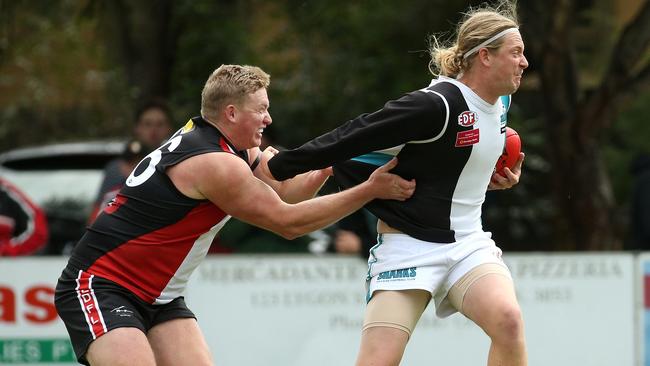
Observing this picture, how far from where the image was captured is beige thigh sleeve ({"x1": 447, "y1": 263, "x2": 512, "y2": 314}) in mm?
5363

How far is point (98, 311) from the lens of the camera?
5.25 metres

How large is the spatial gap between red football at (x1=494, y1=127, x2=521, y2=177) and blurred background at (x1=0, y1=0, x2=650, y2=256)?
2.63m

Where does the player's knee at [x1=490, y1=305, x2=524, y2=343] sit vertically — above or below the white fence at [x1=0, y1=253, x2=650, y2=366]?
below

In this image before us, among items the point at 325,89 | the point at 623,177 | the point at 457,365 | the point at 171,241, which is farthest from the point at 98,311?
the point at 623,177

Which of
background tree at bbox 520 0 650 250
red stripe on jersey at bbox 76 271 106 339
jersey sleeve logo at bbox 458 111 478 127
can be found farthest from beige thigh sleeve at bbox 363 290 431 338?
background tree at bbox 520 0 650 250

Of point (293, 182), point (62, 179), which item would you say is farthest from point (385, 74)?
point (293, 182)

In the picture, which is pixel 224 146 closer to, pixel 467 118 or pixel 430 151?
pixel 430 151

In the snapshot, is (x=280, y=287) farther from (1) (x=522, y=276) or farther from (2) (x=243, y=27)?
(2) (x=243, y=27)

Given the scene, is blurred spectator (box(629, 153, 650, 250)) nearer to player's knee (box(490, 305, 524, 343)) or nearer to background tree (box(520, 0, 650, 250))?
background tree (box(520, 0, 650, 250))

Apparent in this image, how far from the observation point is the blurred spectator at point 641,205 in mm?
9180

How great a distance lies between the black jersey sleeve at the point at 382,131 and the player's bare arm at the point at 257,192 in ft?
0.46

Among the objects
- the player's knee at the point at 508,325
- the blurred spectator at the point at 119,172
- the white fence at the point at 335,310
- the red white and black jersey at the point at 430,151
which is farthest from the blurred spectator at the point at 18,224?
the player's knee at the point at 508,325

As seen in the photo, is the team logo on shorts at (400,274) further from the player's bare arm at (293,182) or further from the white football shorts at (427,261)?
the player's bare arm at (293,182)

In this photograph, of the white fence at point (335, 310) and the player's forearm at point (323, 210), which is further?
the white fence at point (335, 310)
